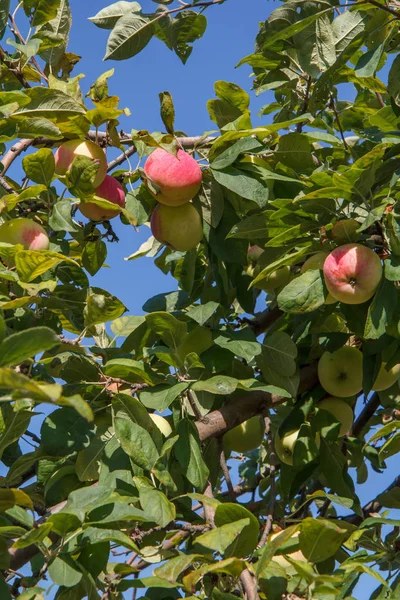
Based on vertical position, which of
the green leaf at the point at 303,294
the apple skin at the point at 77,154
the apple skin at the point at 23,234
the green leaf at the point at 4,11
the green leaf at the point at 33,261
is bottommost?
the green leaf at the point at 303,294

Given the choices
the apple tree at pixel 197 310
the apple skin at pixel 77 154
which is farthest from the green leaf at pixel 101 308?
the apple skin at pixel 77 154

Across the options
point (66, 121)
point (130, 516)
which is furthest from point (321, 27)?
point (130, 516)

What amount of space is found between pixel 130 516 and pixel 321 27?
5.28ft

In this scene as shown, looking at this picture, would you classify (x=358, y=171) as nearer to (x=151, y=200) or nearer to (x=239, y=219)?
(x=239, y=219)

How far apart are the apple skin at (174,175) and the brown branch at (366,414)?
44.5 inches

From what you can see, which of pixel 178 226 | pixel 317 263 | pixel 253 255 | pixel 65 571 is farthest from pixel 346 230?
pixel 65 571

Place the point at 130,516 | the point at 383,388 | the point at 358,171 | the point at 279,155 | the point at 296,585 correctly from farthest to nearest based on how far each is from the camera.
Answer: the point at 383,388 → the point at 279,155 → the point at 358,171 → the point at 296,585 → the point at 130,516

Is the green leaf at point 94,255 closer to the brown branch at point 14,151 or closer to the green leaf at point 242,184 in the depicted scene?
the brown branch at point 14,151

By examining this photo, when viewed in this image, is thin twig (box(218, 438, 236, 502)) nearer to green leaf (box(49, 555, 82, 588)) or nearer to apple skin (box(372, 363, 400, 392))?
apple skin (box(372, 363, 400, 392))

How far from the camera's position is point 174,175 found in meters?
2.26

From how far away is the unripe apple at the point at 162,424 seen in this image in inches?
91.4

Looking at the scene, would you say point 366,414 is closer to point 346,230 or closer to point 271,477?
point 271,477

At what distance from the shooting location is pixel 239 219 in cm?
250

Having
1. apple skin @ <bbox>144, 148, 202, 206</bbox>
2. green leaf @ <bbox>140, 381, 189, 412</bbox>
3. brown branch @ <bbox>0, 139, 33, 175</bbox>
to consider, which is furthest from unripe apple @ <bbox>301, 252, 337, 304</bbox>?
brown branch @ <bbox>0, 139, 33, 175</bbox>
